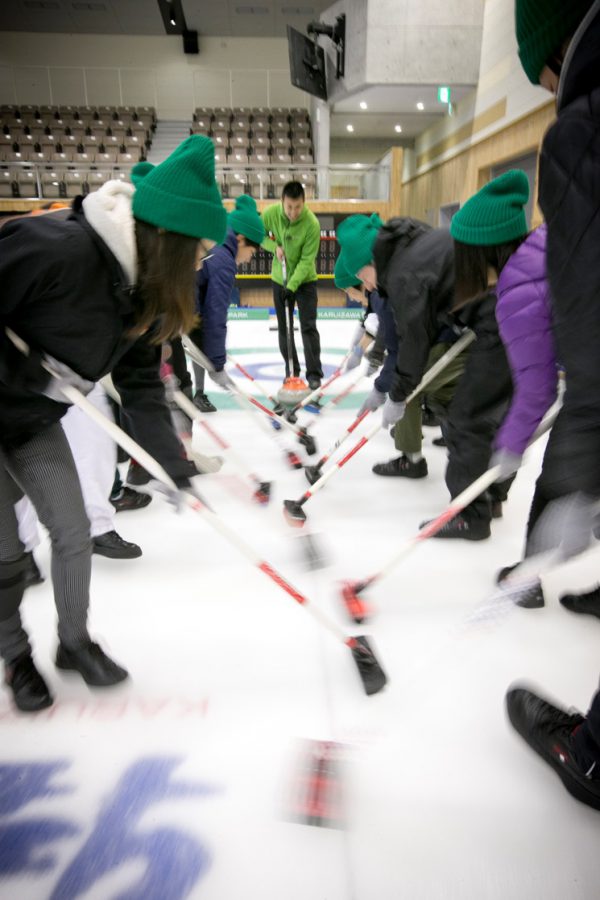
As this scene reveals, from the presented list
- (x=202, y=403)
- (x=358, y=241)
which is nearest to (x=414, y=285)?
(x=358, y=241)

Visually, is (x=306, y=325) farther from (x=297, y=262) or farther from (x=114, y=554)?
(x=114, y=554)

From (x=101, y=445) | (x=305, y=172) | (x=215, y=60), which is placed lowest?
(x=101, y=445)

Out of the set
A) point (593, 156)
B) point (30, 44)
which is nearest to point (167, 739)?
point (593, 156)

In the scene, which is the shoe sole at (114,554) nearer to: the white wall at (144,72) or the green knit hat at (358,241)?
the green knit hat at (358,241)

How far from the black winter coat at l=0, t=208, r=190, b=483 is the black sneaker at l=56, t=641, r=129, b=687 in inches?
20.9

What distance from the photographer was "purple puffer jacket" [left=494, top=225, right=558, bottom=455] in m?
1.37

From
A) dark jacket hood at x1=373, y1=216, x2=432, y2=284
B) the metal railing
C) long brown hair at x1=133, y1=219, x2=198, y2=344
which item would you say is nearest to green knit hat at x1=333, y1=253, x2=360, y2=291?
dark jacket hood at x1=373, y1=216, x2=432, y2=284

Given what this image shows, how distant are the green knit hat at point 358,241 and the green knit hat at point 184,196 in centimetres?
119

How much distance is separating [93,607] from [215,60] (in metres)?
15.8

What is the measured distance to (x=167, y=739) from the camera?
1176mm

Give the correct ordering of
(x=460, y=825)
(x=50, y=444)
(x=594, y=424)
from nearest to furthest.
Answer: (x=594, y=424)
(x=460, y=825)
(x=50, y=444)

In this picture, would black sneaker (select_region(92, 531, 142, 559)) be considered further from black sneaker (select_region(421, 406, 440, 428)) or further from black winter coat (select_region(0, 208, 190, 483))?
black sneaker (select_region(421, 406, 440, 428))

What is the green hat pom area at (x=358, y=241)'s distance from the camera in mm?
2221

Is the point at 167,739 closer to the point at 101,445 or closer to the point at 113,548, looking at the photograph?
the point at 113,548
